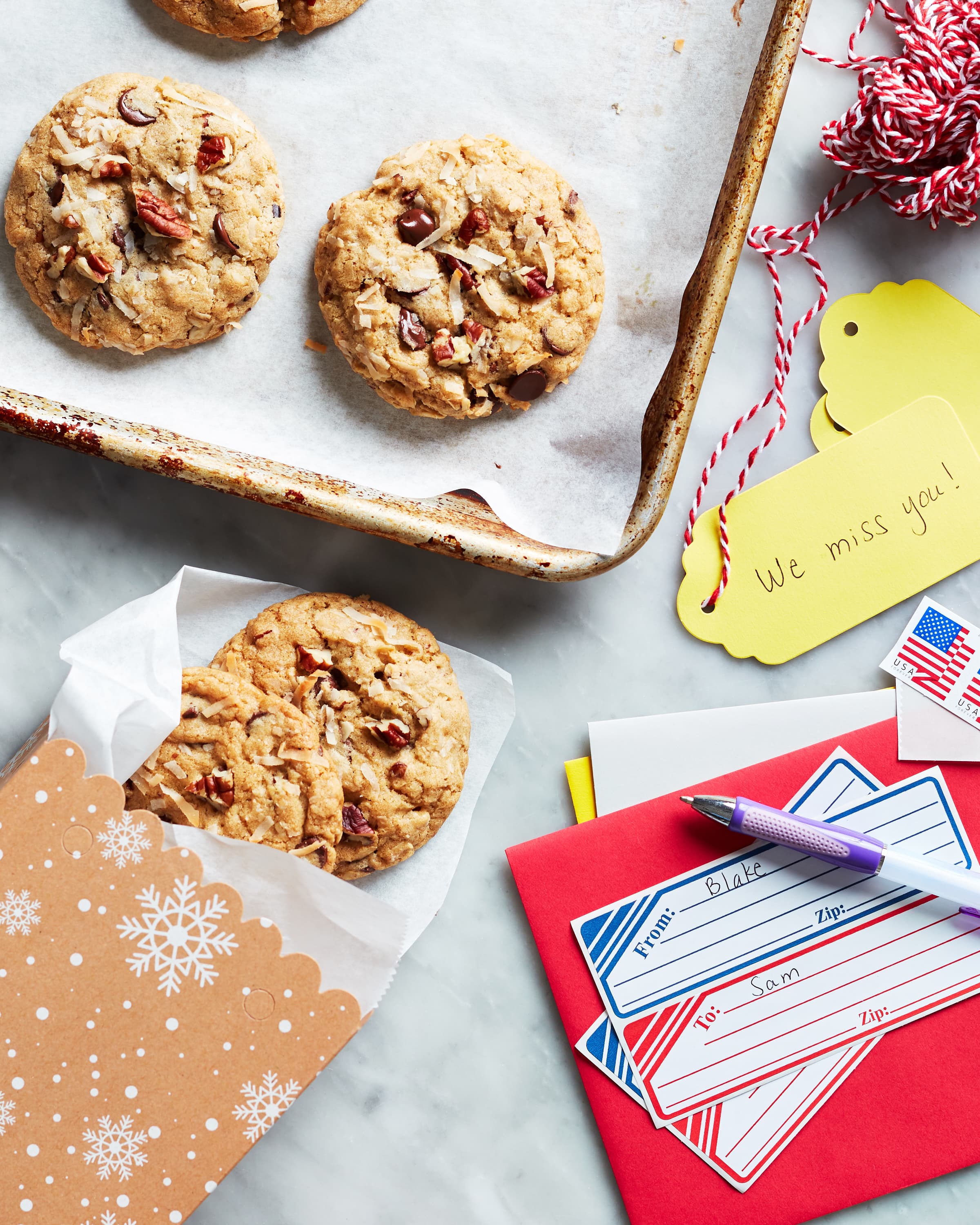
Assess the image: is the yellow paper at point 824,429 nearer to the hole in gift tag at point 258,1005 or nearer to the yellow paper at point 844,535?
the yellow paper at point 844,535

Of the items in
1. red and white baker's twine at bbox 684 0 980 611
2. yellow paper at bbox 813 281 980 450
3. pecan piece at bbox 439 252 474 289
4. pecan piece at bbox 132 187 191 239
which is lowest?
pecan piece at bbox 132 187 191 239

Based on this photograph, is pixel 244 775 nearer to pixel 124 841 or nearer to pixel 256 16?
pixel 124 841

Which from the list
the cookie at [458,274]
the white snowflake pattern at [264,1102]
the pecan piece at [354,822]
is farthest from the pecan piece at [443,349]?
the white snowflake pattern at [264,1102]

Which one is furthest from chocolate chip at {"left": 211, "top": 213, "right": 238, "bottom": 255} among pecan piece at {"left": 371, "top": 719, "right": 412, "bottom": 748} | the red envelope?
the red envelope

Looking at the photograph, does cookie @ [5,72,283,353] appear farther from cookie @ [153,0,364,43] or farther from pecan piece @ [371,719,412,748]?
pecan piece @ [371,719,412,748]

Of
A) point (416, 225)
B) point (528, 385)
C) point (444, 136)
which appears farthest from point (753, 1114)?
point (444, 136)

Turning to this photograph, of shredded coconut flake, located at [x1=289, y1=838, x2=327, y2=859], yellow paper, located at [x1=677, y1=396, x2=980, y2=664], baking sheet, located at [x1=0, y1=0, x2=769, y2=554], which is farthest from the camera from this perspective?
yellow paper, located at [x1=677, y1=396, x2=980, y2=664]

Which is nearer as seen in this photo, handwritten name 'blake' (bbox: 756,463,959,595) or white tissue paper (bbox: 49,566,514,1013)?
white tissue paper (bbox: 49,566,514,1013)

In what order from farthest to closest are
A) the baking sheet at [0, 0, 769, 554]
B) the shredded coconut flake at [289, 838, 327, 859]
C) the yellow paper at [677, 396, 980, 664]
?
the yellow paper at [677, 396, 980, 664], the baking sheet at [0, 0, 769, 554], the shredded coconut flake at [289, 838, 327, 859]
